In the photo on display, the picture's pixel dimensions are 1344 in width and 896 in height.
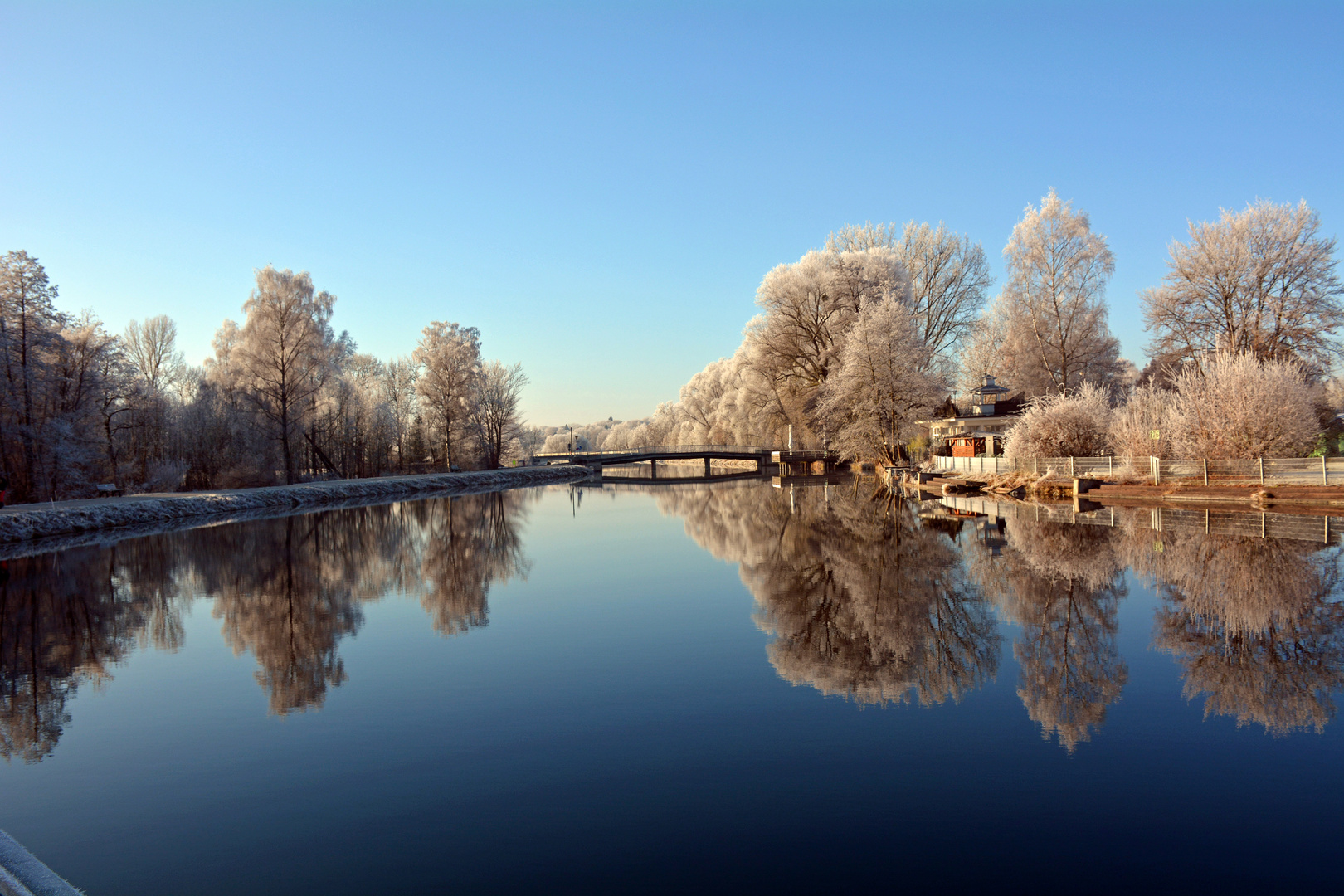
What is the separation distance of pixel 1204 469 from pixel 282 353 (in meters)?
45.9

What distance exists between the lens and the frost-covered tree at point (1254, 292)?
38656 mm

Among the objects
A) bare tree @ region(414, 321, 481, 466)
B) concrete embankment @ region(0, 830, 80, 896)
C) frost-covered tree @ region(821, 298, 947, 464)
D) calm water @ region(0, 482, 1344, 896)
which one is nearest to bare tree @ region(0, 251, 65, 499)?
calm water @ region(0, 482, 1344, 896)

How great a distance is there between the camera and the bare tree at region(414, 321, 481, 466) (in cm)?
6050

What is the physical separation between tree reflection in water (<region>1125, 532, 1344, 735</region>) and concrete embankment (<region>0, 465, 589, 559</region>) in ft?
87.4

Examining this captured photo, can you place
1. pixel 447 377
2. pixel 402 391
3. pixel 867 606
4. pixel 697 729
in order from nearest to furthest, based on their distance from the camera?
pixel 697 729
pixel 867 606
pixel 447 377
pixel 402 391

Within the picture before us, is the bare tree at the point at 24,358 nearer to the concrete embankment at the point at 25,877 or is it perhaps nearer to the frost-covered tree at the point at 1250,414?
the concrete embankment at the point at 25,877

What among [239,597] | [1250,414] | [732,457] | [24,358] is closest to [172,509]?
[24,358]

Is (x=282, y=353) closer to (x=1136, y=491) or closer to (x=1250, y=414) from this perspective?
(x=1136, y=491)

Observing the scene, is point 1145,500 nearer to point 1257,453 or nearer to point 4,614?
point 1257,453

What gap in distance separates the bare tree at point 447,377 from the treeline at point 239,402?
12 centimetres

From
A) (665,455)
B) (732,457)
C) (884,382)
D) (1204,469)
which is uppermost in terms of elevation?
(884,382)

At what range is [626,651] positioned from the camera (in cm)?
1039

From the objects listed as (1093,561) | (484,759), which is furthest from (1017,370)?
(484,759)

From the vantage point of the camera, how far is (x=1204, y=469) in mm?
26578
